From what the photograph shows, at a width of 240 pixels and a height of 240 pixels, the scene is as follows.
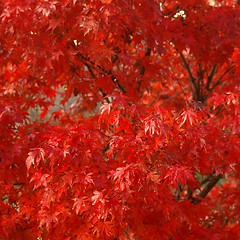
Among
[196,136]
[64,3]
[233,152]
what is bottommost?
[233,152]

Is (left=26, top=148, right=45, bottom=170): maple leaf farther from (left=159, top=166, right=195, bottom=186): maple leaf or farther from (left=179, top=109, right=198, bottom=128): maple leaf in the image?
(left=179, top=109, right=198, bottom=128): maple leaf

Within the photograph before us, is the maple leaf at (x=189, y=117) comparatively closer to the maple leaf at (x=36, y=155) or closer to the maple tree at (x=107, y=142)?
the maple tree at (x=107, y=142)

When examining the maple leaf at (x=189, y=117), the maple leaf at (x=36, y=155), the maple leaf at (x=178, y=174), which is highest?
the maple leaf at (x=36, y=155)

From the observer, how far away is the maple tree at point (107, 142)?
3.14 metres

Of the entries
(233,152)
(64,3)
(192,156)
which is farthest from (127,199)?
(64,3)

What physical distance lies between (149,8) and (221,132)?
1.15 metres

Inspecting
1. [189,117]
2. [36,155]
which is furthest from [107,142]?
[189,117]

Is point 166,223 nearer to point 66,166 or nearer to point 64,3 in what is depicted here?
point 66,166

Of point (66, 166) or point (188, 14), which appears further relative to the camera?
point (188, 14)

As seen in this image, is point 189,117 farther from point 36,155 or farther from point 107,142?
point 36,155

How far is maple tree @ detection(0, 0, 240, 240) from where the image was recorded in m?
3.14

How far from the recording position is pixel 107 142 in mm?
3566

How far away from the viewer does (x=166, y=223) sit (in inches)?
131

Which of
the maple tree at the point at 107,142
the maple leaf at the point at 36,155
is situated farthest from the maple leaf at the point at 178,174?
the maple leaf at the point at 36,155
